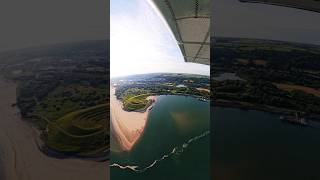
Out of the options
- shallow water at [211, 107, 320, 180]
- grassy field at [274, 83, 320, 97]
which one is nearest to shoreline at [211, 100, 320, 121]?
shallow water at [211, 107, 320, 180]

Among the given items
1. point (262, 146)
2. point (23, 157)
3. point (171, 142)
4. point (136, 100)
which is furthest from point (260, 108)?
point (23, 157)

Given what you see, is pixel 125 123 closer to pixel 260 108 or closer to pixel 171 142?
pixel 171 142

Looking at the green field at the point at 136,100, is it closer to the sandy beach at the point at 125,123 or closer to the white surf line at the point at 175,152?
the sandy beach at the point at 125,123

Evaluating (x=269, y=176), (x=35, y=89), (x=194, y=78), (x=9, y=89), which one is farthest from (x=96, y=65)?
(x=269, y=176)

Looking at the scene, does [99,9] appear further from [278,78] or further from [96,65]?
[278,78]

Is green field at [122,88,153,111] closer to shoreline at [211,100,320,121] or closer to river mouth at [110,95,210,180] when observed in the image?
river mouth at [110,95,210,180]

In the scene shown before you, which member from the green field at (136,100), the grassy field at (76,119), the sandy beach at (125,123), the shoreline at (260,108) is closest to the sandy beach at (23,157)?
the grassy field at (76,119)

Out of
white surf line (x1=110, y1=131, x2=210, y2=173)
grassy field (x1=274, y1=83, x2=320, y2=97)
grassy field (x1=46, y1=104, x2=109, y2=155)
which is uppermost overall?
grassy field (x1=274, y1=83, x2=320, y2=97)
